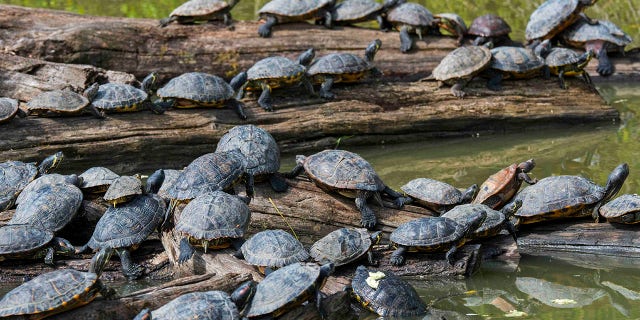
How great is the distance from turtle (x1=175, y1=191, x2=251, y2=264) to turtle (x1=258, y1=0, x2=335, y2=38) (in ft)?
16.5

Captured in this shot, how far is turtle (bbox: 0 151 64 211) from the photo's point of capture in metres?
7.46

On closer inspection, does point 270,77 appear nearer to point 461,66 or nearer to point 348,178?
point 461,66

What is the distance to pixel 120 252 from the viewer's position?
6742mm

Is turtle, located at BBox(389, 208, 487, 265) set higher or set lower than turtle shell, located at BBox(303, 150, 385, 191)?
lower

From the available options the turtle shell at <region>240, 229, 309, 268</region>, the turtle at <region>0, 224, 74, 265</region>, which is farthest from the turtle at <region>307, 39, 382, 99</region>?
the turtle at <region>0, 224, 74, 265</region>

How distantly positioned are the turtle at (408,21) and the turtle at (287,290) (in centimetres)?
634

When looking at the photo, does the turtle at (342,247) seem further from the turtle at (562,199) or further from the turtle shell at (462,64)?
the turtle shell at (462,64)

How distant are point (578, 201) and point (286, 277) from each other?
3088 mm

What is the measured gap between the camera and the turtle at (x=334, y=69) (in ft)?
33.0

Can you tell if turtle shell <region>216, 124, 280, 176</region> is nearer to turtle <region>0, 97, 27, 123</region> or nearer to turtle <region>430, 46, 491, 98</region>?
turtle <region>0, 97, 27, 123</region>

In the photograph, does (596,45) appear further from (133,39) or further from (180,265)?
(180,265)

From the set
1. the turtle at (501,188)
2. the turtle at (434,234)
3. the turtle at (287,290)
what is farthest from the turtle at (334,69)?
the turtle at (287,290)

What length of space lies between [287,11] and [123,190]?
515 centimetres

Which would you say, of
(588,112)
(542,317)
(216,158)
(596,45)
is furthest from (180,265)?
(596,45)
